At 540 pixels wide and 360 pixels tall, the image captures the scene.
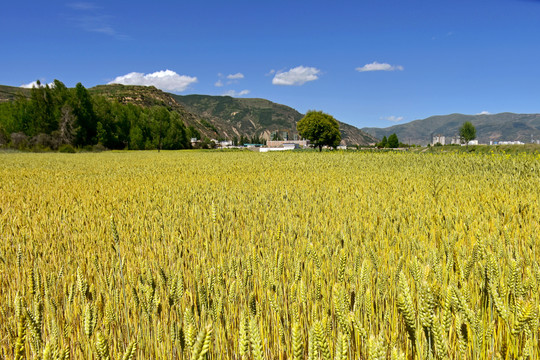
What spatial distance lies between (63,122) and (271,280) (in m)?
67.9

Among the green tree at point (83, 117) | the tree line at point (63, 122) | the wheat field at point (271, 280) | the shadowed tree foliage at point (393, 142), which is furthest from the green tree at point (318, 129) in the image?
the shadowed tree foliage at point (393, 142)

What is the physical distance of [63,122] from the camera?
58.6m

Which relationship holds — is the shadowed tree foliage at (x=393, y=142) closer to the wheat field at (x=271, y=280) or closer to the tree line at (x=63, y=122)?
the tree line at (x=63, y=122)

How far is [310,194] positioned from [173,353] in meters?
4.97

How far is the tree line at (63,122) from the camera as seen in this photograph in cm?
5669

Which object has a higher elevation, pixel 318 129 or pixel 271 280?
pixel 318 129

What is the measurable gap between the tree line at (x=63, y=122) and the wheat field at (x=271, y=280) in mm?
55968

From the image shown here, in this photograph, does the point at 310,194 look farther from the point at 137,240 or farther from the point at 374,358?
the point at 374,358

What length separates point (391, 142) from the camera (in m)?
132

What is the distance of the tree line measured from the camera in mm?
56688

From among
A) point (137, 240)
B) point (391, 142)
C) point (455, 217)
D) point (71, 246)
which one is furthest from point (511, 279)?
point (391, 142)

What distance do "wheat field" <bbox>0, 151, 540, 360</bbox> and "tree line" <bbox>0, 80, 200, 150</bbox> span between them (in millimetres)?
55968

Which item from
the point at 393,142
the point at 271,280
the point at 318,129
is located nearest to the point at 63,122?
the point at 318,129

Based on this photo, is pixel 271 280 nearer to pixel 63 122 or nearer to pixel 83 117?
pixel 63 122
